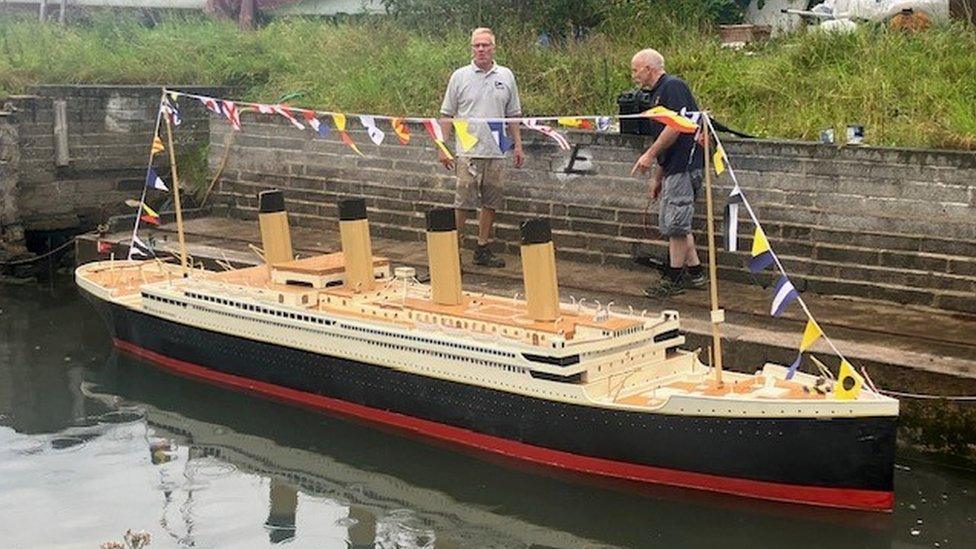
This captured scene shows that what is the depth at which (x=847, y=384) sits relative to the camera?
341 inches

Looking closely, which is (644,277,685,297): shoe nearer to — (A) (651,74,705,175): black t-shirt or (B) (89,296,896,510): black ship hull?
(A) (651,74,705,175): black t-shirt

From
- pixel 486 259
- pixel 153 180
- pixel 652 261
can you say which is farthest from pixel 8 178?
pixel 652 261

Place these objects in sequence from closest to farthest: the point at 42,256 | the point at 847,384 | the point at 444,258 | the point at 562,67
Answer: the point at 847,384 → the point at 444,258 → the point at 562,67 → the point at 42,256

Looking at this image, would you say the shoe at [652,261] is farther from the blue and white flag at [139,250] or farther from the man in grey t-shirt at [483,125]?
the blue and white flag at [139,250]

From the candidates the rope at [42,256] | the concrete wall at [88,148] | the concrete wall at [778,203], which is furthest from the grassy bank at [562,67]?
the rope at [42,256]

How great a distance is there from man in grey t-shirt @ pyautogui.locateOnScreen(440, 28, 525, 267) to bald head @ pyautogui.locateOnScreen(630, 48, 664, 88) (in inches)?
53.2

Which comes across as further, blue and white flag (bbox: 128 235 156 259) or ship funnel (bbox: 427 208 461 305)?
blue and white flag (bbox: 128 235 156 259)

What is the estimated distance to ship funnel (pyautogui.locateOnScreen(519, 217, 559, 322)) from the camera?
985 centimetres

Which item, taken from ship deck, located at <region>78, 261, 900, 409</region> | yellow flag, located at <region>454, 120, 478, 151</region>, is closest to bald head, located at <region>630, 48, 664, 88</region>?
yellow flag, located at <region>454, 120, 478, 151</region>

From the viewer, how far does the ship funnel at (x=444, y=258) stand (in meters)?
10.5

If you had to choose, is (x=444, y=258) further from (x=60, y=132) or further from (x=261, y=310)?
(x=60, y=132)

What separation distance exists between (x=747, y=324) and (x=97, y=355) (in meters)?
5.99

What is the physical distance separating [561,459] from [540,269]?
4.22ft

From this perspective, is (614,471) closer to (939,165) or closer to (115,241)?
(939,165)
